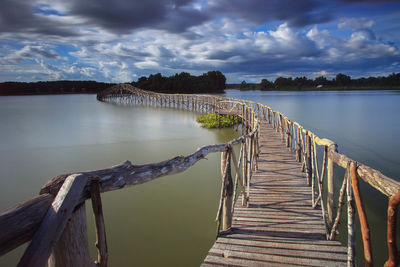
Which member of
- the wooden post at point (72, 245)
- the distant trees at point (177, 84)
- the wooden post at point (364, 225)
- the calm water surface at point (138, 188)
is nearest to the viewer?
the wooden post at point (72, 245)

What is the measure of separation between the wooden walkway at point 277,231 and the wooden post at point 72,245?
1.80 metres

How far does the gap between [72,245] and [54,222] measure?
245mm

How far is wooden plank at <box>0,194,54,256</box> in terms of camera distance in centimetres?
111

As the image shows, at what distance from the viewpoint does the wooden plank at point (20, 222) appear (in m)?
1.11

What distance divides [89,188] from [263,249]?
7.96 ft

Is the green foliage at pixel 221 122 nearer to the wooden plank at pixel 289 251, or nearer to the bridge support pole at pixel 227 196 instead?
the bridge support pole at pixel 227 196

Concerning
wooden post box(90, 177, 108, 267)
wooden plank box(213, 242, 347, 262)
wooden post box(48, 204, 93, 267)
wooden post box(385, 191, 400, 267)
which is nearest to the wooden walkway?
wooden plank box(213, 242, 347, 262)

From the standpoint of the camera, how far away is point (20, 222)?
3.84 ft

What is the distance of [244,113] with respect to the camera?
59.3 feet

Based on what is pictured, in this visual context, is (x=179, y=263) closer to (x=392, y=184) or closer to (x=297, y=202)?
(x=297, y=202)

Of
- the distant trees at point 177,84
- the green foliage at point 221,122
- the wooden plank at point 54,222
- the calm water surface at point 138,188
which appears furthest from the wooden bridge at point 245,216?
the distant trees at point 177,84

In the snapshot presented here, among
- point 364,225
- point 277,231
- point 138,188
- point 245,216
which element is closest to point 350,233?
point 364,225

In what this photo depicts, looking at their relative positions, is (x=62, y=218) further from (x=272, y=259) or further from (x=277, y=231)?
(x=277, y=231)

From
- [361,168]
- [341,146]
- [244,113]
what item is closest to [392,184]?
[361,168]
